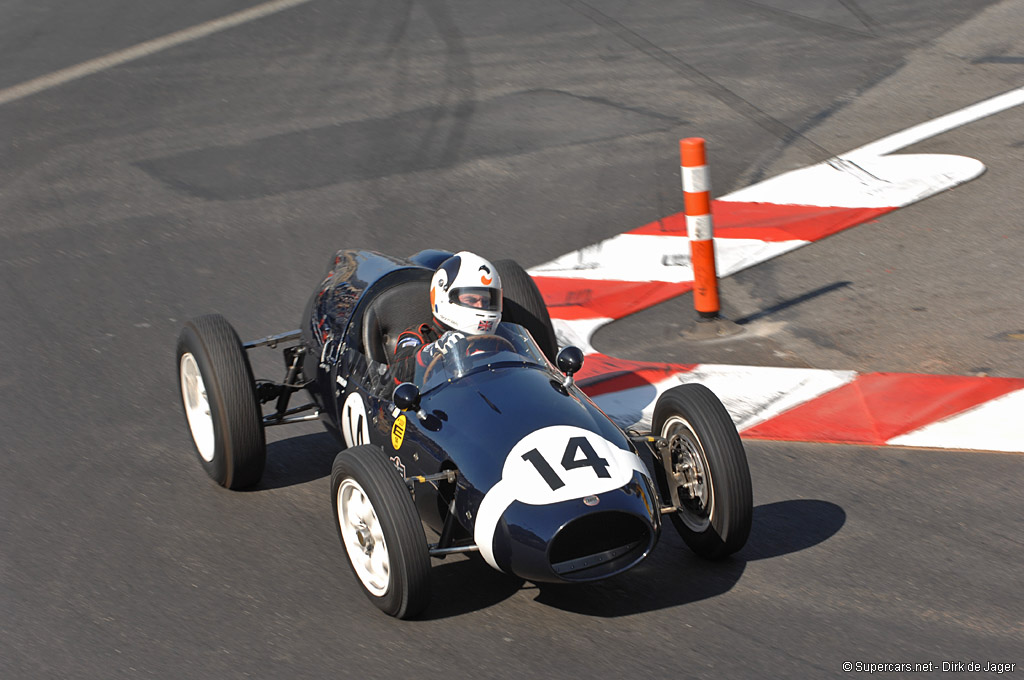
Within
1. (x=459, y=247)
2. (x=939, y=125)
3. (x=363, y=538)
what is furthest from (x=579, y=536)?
(x=939, y=125)

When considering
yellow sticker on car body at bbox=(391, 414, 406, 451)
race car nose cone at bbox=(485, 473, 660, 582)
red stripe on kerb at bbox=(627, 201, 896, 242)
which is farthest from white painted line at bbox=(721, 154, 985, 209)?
race car nose cone at bbox=(485, 473, 660, 582)

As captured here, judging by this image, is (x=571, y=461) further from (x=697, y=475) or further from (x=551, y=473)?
(x=697, y=475)

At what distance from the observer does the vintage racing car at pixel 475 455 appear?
499 cm

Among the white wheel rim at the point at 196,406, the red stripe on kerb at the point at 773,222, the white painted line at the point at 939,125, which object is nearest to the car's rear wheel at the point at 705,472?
the white wheel rim at the point at 196,406

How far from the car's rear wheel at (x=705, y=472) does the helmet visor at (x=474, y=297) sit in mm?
988

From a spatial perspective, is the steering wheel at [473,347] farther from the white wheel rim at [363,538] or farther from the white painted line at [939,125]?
the white painted line at [939,125]

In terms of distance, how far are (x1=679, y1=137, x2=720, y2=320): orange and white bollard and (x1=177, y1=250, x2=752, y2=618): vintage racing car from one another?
192 cm

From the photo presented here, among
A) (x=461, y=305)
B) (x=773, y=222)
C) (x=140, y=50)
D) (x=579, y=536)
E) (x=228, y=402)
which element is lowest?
(x=773, y=222)

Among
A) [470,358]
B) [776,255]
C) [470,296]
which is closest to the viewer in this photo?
[470,358]

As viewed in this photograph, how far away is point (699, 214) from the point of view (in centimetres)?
797

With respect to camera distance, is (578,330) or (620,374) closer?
(620,374)

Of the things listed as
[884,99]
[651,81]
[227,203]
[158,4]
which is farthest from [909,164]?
[158,4]

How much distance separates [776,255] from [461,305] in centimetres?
445

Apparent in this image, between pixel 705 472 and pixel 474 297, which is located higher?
pixel 474 297
